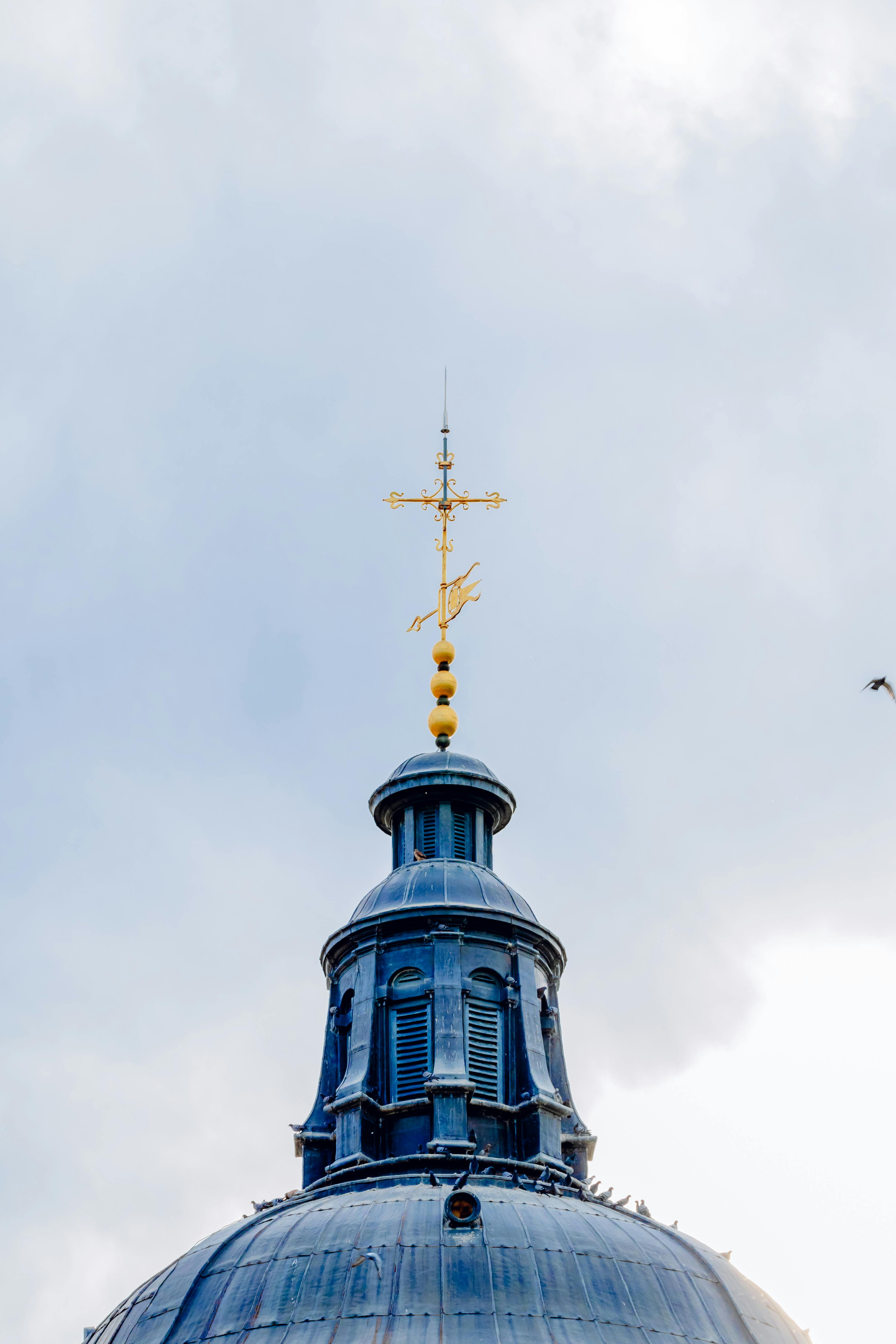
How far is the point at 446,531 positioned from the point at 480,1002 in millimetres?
19072

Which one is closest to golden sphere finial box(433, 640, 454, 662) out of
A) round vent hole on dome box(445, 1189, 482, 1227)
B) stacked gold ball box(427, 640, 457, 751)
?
stacked gold ball box(427, 640, 457, 751)

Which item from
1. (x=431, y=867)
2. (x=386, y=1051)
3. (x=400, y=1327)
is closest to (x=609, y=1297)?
(x=400, y=1327)

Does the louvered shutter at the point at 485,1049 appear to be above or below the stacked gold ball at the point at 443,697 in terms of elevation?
below

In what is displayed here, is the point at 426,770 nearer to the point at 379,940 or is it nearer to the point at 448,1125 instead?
the point at 379,940

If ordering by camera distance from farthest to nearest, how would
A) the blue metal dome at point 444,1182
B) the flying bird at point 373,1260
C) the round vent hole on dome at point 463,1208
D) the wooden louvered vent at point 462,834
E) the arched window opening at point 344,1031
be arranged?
the wooden louvered vent at point 462,834 → the arched window opening at point 344,1031 → the round vent hole on dome at point 463,1208 → the flying bird at point 373,1260 → the blue metal dome at point 444,1182

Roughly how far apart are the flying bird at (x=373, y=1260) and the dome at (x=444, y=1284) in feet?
0.14

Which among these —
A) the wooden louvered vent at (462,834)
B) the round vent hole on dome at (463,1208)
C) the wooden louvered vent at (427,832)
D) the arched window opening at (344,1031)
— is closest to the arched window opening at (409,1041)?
the arched window opening at (344,1031)

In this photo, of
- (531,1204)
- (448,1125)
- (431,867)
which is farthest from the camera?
(431,867)

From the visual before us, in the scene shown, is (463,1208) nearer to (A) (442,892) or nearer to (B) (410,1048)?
(B) (410,1048)

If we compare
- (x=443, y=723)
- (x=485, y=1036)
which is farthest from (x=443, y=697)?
(x=485, y=1036)

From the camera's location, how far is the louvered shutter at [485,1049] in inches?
2122

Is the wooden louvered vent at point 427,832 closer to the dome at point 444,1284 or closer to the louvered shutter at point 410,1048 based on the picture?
the louvered shutter at point 410,1048

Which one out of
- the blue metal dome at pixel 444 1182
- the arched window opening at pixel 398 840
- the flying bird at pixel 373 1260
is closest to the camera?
the blue metal dome at pixel 444 1182

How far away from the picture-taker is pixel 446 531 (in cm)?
6681
